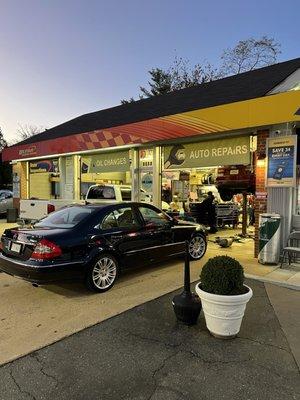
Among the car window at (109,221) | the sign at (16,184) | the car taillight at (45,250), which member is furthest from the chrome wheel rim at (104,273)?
the sign at (16,184)

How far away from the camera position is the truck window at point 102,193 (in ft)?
38.6

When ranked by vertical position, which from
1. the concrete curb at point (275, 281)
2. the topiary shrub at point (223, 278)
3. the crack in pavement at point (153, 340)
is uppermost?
the topiary shrub at point (223, 278)

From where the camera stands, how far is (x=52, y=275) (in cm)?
524

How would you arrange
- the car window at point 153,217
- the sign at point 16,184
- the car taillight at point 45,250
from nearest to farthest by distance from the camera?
the car taillight at point 45,250 → the car window at point 153,217 → the sign at point 16,184

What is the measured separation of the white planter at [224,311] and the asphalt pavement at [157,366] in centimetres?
12

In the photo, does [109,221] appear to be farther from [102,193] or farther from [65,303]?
[102,193]

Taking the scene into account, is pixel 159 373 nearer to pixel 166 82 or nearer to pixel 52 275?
pixel 52 275

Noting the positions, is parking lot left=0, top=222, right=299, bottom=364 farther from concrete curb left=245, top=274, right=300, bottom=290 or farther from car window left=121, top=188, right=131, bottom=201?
car window left=121, top=188, right=131, bottom=201

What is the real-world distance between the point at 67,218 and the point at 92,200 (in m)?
5.79

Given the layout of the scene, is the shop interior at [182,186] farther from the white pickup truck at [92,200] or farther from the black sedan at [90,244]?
the black sedan at [90,244]

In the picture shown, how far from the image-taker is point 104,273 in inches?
233

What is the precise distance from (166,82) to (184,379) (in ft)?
145

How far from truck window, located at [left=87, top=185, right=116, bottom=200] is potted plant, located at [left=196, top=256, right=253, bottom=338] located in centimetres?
786

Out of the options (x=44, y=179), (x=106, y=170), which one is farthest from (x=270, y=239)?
(x=44, y=179)
